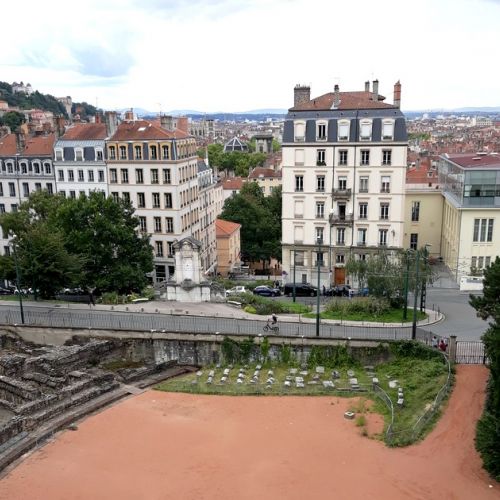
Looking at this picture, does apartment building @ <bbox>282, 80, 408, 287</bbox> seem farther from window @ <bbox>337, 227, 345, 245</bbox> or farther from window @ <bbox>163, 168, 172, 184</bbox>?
window @ <bbox>163, 168, 172, 184</bbox>

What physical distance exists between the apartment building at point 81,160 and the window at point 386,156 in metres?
26.8

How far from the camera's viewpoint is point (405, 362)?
30.3m

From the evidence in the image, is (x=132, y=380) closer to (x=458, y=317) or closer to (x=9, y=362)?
(x=9, y=362)

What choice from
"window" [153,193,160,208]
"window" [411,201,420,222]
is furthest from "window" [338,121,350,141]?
"window" [153,193,160,208]

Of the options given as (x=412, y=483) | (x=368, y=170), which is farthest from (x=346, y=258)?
(x=412, y=483)

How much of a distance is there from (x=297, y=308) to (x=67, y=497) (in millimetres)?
22089

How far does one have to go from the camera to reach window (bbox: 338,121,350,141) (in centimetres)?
4400

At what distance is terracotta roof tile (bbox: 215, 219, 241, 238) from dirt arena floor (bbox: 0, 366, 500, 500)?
121ft

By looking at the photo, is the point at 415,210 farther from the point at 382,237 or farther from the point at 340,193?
the point at 340,193

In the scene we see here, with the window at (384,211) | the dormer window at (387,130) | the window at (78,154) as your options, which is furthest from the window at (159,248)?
the dormer window at (387,130)

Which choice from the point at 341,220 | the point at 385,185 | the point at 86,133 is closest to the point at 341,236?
the point at 341,220

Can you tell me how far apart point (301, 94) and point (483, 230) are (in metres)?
20.1

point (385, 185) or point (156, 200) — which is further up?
point (385, 185)

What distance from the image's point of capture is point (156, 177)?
168 feet
